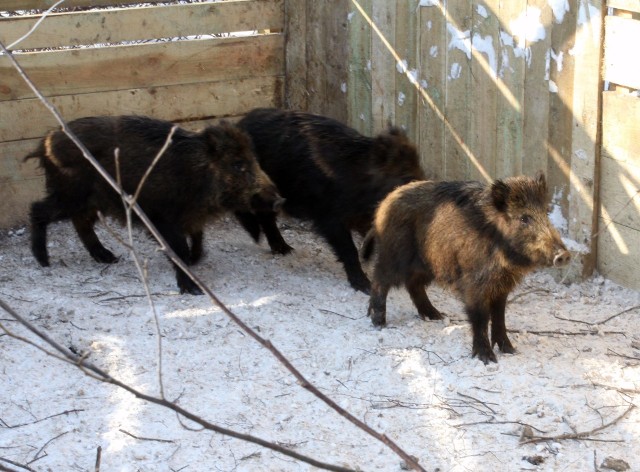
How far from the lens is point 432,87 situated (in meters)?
6.92

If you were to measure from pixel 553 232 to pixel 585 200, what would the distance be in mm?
1188

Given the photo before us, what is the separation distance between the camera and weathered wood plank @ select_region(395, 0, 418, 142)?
6.98 metres

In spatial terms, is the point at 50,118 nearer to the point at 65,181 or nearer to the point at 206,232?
the point at 65,181

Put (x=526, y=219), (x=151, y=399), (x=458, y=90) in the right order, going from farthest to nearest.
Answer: (x=458, y=90), (x=526, y=219), (x=151, y=399)

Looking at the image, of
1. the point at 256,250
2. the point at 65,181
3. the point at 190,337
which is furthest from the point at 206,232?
the point at 190,337

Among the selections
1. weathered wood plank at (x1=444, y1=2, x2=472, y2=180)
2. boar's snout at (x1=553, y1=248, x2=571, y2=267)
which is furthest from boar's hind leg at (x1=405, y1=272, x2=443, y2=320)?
weathered wood plank at (x1=444, y1=2, x2=472, y2=180)

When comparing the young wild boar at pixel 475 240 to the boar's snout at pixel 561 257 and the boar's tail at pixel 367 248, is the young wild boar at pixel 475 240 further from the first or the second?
the boar's tail at pixel 367 248

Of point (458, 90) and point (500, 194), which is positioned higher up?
point (458, 90)

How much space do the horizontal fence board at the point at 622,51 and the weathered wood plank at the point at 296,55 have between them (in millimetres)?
2958

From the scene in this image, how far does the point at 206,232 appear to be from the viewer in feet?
24.9

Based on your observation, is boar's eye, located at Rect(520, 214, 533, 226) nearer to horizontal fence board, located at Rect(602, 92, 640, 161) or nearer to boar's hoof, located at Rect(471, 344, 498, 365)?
boar's hoof, located at Rect(471, 344, 498, 365)

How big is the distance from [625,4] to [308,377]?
2761 millimetres

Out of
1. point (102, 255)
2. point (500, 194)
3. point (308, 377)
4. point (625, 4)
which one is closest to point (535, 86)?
point (625, 4)

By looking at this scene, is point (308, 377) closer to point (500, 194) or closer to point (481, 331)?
point (481, 331)
